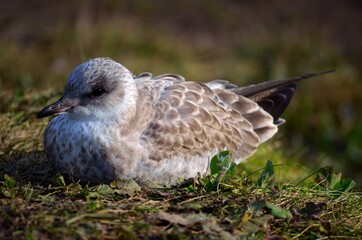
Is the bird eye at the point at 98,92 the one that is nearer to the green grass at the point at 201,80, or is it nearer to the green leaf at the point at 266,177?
→ the green grass at the point at 201,80

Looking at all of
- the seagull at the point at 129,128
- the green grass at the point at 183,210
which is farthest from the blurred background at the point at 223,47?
the green grass at the point at 183,210

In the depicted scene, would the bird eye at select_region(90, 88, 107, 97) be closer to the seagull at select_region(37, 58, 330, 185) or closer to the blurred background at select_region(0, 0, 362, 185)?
the seagull at select_region(37, 58, 330, 185)

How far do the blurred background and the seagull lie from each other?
2.58 meters

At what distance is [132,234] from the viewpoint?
154 inches

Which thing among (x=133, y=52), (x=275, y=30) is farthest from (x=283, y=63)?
(x=133, y=52)

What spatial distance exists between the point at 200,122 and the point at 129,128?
2.15ft

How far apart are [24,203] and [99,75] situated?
1.30 m

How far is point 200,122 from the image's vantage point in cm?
563

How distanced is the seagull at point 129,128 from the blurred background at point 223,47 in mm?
2584

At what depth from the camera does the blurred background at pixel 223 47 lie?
9.05m

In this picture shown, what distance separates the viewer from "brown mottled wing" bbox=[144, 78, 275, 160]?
212 inches

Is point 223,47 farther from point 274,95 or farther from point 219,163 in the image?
point 219,163

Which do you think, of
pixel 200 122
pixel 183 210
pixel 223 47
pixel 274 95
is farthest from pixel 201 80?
pixel 183 210

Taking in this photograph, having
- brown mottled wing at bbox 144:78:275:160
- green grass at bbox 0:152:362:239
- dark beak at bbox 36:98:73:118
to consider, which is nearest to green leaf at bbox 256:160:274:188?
green grass at bbox 0:152:362:239
